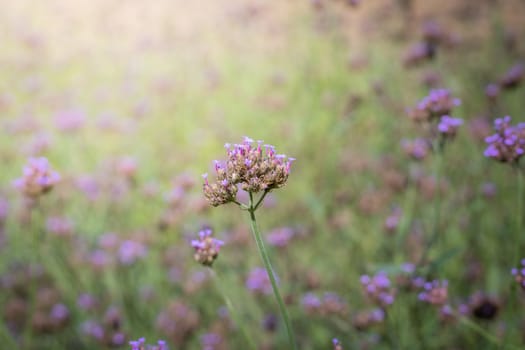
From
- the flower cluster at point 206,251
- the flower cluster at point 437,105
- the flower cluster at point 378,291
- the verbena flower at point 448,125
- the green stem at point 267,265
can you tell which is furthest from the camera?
the flower cluster at point 437,105

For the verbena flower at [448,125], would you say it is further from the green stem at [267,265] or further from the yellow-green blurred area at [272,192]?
the green stem at [267,265]

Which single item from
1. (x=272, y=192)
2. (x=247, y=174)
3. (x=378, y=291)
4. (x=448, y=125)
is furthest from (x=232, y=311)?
(x=272, y=192)

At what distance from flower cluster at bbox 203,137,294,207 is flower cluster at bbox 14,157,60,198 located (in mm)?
1250

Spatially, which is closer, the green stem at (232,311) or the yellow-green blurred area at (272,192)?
the green stem at (232,311)

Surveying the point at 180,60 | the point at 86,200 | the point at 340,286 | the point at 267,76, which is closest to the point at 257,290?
the point at 340,286

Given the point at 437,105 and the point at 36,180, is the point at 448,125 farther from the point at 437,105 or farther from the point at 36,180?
the point at 36,180

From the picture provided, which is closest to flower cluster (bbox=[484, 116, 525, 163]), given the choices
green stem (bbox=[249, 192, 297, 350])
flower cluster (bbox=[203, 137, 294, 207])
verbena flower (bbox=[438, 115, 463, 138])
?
verbena flower (bbox=[438, 115, 463, 138])

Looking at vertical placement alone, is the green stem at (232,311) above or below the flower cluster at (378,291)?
below

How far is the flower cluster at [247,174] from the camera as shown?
1388 millimetres

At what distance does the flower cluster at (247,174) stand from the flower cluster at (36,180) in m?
1.25

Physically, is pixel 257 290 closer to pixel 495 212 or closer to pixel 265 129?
pixel 495 212

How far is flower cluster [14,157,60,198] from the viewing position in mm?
2283

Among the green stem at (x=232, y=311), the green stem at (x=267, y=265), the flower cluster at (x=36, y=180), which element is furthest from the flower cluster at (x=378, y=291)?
the flower cluster at (x=36, y=180)

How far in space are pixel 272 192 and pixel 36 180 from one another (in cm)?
280
